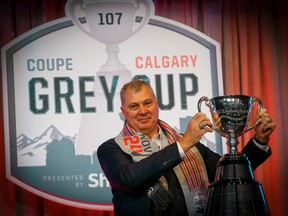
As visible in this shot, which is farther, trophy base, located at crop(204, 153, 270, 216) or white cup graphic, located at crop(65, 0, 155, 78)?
white cup graphic, located at crop(65, 0, 155, 78)

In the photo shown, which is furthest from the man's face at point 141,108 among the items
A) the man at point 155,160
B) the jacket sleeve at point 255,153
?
the jacket sleeve at point 255,153

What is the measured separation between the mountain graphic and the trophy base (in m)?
1.62

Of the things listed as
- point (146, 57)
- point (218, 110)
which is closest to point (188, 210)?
point (218, 110)

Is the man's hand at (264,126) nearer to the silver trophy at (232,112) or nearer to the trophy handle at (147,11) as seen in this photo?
the silver trophy at (232,112)

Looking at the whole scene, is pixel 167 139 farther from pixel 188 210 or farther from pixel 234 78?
pixel 234 78

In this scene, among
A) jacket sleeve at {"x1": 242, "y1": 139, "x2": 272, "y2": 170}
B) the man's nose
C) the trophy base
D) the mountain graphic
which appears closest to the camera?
the trophy base

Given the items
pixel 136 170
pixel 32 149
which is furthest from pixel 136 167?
pixel 32 149

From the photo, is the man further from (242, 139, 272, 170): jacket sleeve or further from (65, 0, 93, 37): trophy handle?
(65, 0, 93, 37): trophy handle

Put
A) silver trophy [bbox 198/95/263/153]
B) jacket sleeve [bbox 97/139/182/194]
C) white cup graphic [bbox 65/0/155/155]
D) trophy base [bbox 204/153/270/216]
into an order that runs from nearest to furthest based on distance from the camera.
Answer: trophy base [bbox 204/153/270/216] < silver trophy [bbox 198/95/263/153] < jacket sleeve [bbox 97/139/182/194] < white cup graphic [bbox 65/0/155/155]

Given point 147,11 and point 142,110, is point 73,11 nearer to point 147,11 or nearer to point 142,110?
point 147,11

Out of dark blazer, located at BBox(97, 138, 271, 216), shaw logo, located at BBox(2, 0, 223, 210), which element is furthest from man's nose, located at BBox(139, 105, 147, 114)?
shaw logo, located at BBox(2, 0, 223, 210)

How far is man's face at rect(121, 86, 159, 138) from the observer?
2057 millimetres

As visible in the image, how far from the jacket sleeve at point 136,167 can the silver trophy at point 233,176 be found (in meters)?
0.18

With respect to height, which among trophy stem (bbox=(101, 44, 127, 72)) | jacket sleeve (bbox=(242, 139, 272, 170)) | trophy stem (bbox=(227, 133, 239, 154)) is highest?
trophy stem (bbox=(101, 44, 127, 72))
